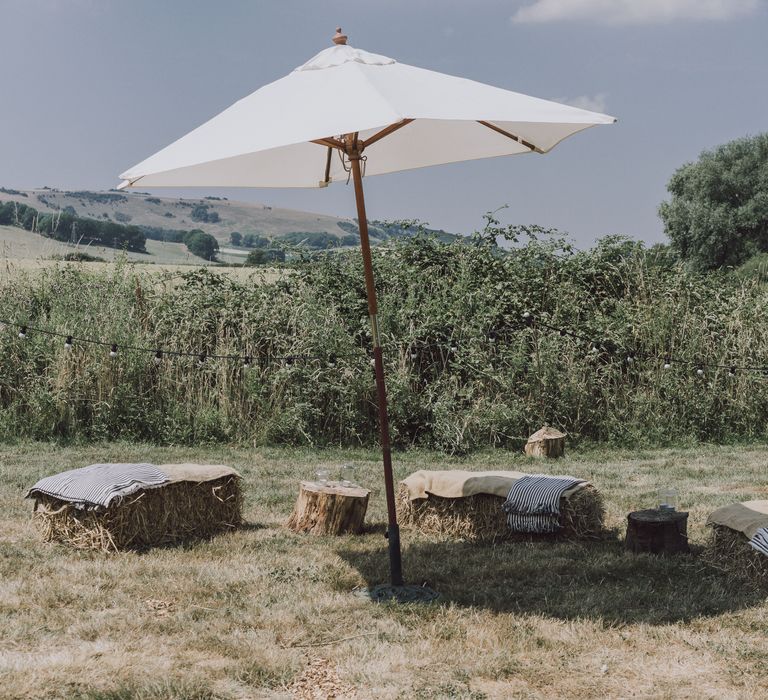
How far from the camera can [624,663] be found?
10.7 ft

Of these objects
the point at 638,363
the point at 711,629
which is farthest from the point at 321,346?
the point at 711,629

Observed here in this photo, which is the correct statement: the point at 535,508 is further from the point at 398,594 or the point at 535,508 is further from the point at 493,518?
the point at 398,594

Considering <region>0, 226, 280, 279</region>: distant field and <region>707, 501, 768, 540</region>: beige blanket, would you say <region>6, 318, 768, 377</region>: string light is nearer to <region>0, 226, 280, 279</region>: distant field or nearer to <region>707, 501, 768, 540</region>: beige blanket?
<region>0, 226, 280, 279</region>: distant field

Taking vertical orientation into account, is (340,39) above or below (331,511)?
above

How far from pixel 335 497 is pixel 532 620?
5.72ft

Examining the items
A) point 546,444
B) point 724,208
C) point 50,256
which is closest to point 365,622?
point 546,444

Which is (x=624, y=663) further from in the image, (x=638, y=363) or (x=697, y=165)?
(x=697, y=165)

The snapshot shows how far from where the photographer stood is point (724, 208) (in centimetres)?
3250

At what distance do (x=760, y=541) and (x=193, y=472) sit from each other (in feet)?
10.4

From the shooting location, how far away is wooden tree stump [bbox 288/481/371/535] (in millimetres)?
5152

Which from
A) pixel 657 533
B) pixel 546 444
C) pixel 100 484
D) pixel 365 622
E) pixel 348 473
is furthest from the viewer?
pixel 546 444

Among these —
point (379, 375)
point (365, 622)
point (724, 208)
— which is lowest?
point (365, 622)

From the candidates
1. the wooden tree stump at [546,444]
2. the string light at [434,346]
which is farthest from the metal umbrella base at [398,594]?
the string light at [434,346]

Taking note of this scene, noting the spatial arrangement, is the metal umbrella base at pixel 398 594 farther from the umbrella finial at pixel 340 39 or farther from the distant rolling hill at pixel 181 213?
the distant rolling hill at pixel 181 213
